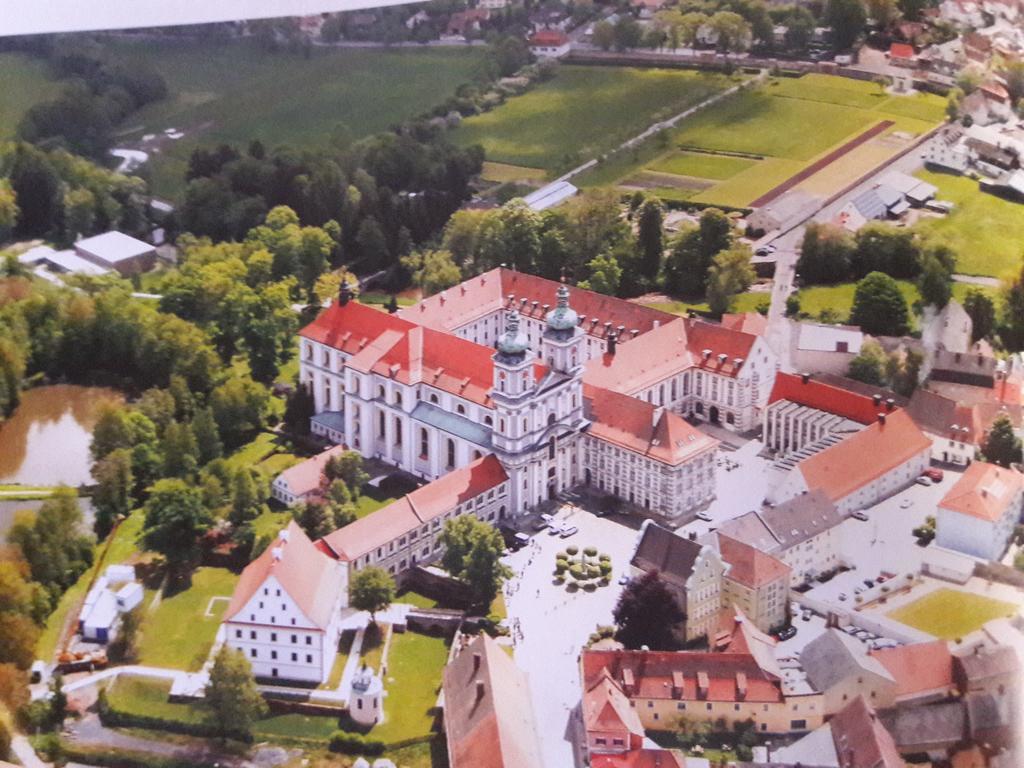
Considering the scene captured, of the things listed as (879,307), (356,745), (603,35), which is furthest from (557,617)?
(603,35)

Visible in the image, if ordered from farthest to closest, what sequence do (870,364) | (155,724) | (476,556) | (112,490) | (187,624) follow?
(870,364) < (112,490) < (476,556) < (187,624) < (155,724)

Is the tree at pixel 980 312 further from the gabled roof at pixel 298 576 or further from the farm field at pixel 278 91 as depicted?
the farm field at pixel 278 91

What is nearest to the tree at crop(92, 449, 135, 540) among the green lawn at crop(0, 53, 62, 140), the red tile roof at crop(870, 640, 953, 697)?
the green lawn at crop(0, 53, 62, 140)

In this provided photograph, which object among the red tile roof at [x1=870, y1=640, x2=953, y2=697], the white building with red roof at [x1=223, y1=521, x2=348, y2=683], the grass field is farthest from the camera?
the white building with red roof at [x1=223, y1=521, x2=348, y2=683]

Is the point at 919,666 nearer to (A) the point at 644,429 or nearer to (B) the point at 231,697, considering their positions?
(A) the point at 644,429

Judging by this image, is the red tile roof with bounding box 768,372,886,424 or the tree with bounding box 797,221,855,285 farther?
the tree with bounding box 797,221,855,285

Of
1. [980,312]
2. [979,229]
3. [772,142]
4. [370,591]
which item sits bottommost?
[370,591]

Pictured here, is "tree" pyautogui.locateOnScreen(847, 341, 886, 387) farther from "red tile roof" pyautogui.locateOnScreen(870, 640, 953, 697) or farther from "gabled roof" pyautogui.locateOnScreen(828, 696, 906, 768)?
"gabled roof" pyautogui.locateOnScreen(828, 696, 906, 768)
